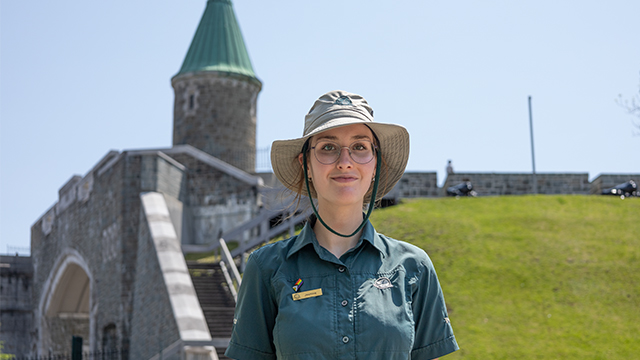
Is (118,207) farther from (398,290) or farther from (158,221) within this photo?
(398,290)

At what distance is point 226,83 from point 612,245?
653 inches

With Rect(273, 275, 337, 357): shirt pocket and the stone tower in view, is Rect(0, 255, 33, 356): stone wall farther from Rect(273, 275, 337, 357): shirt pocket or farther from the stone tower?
Rect(273, 275, 337, 357): shirt pocket

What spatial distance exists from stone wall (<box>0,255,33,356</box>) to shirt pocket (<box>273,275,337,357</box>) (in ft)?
93.6

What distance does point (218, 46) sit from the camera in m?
29.9

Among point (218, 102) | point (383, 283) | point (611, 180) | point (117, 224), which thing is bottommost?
point (383, 283)

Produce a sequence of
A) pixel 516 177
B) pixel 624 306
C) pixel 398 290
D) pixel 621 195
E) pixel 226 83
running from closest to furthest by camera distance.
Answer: pixel 398 290 < pixel 624 306 < pixel 621 195 < pixel 516 177 < pixel 226 83

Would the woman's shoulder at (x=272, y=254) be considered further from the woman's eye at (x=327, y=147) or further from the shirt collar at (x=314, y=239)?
the woman's eye at (x=327, y=147)

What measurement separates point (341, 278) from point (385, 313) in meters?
0.20

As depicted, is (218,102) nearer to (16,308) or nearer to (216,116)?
(216,116)

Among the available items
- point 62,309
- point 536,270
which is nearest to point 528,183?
point 536,270

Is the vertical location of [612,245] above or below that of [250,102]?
below

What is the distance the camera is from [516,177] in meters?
24.8

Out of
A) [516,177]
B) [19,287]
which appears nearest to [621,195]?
[516,177]

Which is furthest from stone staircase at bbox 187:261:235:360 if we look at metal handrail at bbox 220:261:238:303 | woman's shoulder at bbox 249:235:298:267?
woman's shoulder at bbox 249:235:298:267
